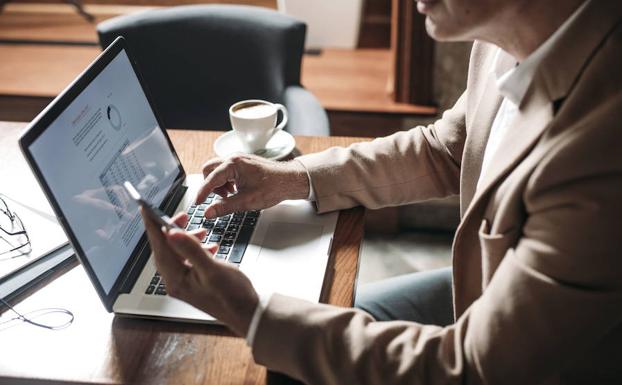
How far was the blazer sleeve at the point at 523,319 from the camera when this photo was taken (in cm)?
64

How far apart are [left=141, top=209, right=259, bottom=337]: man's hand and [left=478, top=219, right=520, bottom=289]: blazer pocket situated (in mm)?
291

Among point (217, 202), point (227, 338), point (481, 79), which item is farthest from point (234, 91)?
point (227, 338)

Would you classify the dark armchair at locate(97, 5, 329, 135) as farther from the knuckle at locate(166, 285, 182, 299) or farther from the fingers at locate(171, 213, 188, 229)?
the knuckle at locate(166, 285, 182, 299)

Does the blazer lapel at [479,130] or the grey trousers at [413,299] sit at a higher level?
the blazer lapel at [479,130]

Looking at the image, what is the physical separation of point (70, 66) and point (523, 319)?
2.24 m

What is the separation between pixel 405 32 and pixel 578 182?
56.7 inches

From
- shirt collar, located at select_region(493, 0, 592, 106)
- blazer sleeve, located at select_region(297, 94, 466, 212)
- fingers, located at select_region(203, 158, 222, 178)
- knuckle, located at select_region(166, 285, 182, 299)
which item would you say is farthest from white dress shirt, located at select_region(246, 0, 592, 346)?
fingers, located at select_region(203, 158, 222, 178)

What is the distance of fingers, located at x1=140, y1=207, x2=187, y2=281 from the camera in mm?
761

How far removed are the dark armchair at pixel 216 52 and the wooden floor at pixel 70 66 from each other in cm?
46

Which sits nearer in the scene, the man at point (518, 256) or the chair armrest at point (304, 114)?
the man at point (518, 256)

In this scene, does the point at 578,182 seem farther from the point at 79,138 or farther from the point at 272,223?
the point at 79,138

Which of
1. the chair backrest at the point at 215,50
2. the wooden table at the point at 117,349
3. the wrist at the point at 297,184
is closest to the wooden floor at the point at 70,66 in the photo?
the chair backrest at the point at 215,50

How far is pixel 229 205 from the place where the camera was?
1018 mm

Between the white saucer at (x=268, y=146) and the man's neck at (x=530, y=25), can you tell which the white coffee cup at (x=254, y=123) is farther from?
the man's neck at (x=530, y=25)
